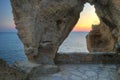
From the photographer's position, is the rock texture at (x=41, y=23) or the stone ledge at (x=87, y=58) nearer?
the rock texture at (x=41, y=23)

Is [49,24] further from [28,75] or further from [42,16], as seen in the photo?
[28,75]

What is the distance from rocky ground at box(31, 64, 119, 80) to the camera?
9.34 m

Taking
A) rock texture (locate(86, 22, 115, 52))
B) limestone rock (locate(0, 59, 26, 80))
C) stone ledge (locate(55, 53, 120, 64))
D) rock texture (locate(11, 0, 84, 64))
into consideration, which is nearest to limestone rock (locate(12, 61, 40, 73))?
rock texture (locate(11, 0, 84, 64))

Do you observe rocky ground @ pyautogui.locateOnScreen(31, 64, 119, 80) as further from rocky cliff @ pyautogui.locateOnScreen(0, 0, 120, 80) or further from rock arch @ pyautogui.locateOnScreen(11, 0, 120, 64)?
rock arch @ pyautogui.locateOnScreen(11, 0, 120, 64)

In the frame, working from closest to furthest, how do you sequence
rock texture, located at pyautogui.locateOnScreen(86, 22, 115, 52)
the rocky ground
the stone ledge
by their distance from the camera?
the rocky ground < the stone ledge < rock texture, located at pyautogui.locateOnScreen(86, 22, 115, 52)

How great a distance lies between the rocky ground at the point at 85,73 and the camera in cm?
934

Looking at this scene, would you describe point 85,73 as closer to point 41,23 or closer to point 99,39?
point 41,23

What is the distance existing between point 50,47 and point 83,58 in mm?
1949

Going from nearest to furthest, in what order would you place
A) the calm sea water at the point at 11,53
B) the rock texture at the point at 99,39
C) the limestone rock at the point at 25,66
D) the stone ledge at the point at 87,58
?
the limestone rock at the point at 25,66 → the stone ledge at the point at 87,58 → the rock texture at the point at 99,39 → the calm sea water at the point at 11,53

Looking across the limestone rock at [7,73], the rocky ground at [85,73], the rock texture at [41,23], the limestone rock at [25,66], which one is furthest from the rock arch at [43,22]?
the limestone rock at [7,73]

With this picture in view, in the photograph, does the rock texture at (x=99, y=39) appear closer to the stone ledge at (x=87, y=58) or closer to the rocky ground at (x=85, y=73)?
the stone ledge at (x=87, y=58)

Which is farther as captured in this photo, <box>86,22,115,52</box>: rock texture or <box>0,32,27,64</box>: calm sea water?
<box>0,32,27,64</box>: calm sea water

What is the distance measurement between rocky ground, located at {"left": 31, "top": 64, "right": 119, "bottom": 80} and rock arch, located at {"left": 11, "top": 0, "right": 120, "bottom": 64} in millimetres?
853

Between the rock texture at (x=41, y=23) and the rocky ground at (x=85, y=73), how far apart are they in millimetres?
854
